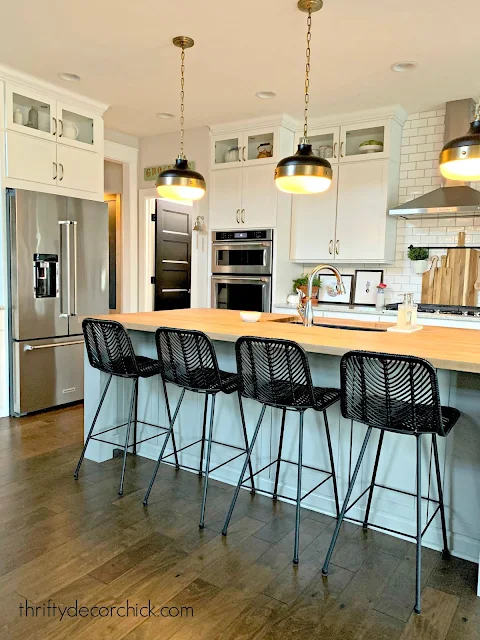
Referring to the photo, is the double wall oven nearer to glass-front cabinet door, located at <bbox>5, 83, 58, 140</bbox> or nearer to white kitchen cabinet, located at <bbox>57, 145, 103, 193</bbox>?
white kitchen cabinet, located at <bbox>57, 145, 103, 193</bbox>

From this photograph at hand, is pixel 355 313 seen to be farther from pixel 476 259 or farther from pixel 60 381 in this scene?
pixel 60 381

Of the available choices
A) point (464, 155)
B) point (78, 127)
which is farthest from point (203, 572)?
point (78, 127)

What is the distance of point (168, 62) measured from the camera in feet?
11.9

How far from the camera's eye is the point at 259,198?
16.4 feet

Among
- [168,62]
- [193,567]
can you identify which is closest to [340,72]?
[168,62]

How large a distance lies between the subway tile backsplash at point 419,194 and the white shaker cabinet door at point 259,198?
123cm

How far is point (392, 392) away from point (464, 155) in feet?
4.09

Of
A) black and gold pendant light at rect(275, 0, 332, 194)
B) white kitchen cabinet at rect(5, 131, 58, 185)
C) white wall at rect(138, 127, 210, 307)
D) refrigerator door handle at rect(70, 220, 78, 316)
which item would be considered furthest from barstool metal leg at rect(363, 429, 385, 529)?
white kitchen cabinet at rect(5, 131, 58, 185)

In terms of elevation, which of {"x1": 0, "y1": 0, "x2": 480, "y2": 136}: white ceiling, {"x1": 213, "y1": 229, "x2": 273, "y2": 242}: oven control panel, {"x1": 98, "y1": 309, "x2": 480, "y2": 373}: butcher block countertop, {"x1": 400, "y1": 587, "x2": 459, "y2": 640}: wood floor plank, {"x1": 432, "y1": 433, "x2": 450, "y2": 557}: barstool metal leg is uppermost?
{"x1": 0, "y1": 0, "x2": 480, "y2": 136}: white ceiling

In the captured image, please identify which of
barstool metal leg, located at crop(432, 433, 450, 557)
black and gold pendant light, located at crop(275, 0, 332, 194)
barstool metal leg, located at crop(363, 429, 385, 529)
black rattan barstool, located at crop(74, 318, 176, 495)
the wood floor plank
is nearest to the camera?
the wood floor plank

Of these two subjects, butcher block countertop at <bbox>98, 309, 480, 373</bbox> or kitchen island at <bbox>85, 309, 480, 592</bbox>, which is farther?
kitchen island at <bbox>85, 309, 480, 592</bbox>

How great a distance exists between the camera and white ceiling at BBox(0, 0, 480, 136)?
289cm

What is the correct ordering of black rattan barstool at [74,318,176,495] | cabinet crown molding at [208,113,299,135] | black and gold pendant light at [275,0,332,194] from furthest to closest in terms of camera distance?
cabinet crown molding at [208,113,299,135] < black rattan barstool at [74,318,176,495] < black and gold pendant light at [275,0,332,194]

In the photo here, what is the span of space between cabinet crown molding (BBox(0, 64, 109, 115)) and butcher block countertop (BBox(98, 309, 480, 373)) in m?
2.22
